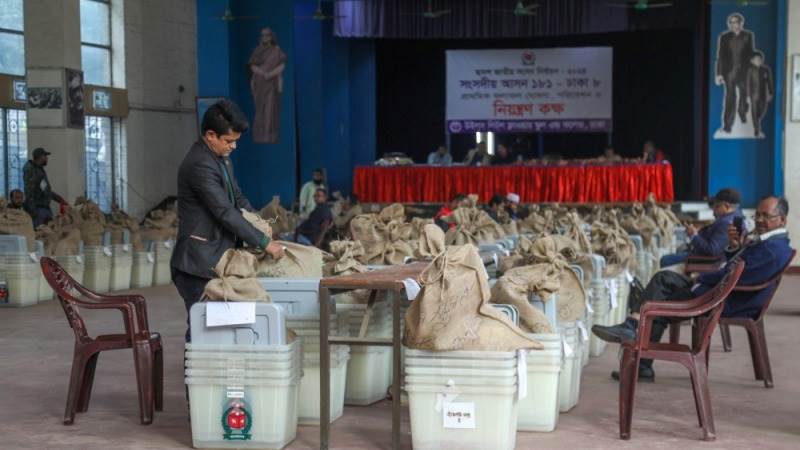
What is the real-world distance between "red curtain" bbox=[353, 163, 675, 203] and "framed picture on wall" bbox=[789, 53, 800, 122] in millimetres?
2234

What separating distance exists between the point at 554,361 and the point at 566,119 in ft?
58.2

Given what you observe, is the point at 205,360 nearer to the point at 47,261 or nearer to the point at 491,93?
the point at 47,261

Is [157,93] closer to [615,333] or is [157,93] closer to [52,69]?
[52,69]

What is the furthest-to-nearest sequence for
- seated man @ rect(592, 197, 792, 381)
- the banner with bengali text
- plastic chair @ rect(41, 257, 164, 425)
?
the banner with bengali text < seated man @ rect(592, 197, 792, 381) < plastic chair @ rect(41, 257, 164, 425)

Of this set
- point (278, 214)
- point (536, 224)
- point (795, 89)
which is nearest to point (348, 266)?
point (536, 224)

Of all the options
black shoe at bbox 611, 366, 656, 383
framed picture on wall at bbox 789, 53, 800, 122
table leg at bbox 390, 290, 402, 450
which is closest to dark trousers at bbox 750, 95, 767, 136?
framed picture on wall at bbox 789, 53, 800, 122

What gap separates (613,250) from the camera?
803 cm

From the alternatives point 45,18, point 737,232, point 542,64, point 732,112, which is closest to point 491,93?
point 542,64

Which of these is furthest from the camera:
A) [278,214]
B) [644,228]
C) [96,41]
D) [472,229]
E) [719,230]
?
[96,41]

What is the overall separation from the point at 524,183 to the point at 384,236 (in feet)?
37.1

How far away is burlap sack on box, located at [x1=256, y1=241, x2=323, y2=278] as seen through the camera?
5.65 meters

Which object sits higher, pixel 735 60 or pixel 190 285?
pixel 735 60

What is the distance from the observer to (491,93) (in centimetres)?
2295

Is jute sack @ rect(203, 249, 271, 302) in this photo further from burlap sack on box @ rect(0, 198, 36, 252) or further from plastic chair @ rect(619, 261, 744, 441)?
burlap sack on box @ rect(0, 198, 36, 252)
